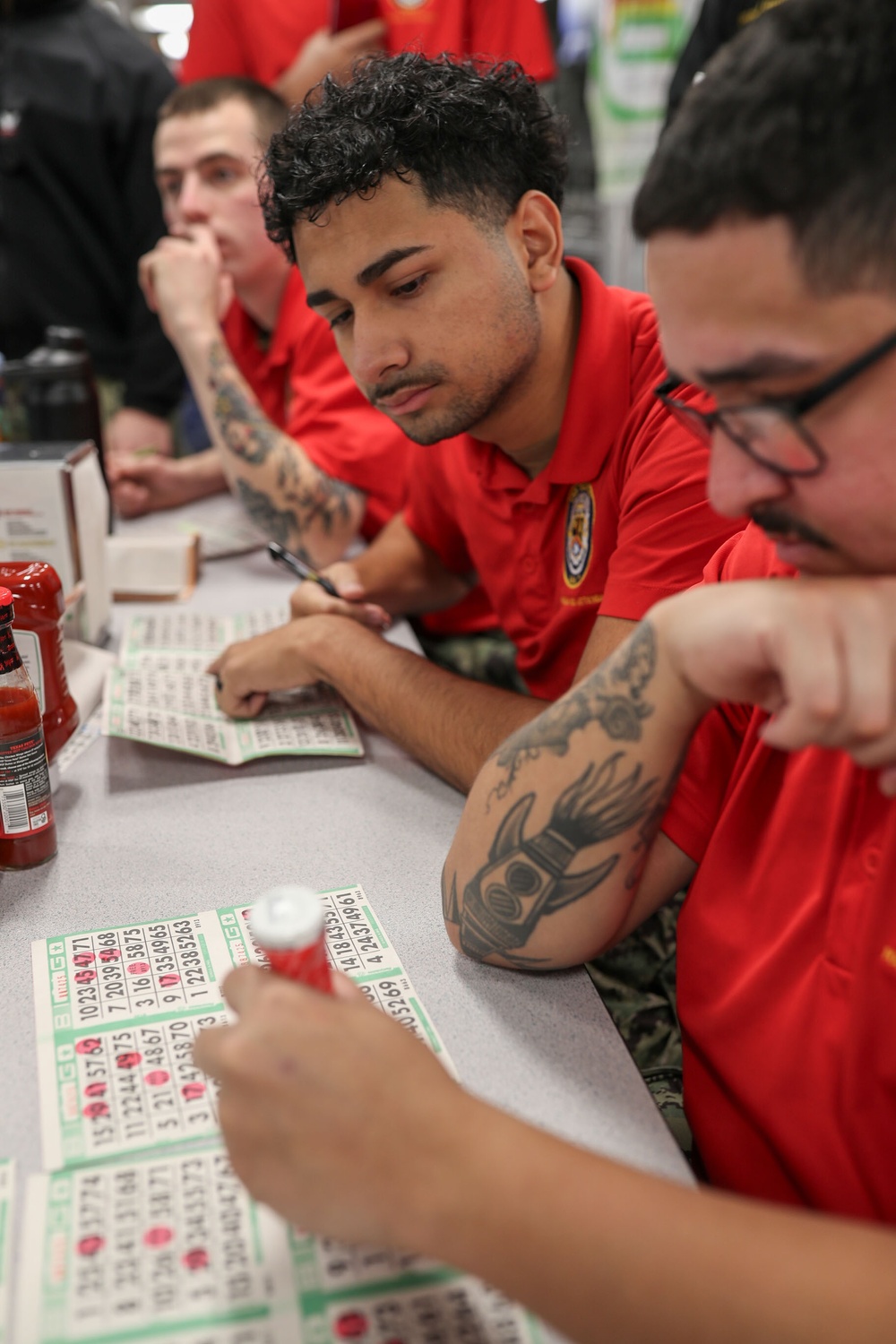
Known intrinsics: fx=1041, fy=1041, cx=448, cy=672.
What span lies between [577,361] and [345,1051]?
923 mm

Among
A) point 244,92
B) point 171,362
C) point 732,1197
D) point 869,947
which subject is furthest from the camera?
point 171,362

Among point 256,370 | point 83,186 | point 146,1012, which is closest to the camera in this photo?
point 146,1012

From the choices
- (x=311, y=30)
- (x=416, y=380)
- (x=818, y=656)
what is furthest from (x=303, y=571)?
(x=311, y=30)

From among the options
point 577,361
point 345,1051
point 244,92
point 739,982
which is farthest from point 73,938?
point 244,92

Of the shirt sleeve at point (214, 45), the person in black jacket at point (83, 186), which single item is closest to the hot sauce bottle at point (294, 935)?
the person in black jacket at point (83, 186)

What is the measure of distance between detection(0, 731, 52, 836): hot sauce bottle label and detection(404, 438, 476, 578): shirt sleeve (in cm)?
77

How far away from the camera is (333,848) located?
1.02m

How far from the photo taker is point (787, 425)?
636 millimetres

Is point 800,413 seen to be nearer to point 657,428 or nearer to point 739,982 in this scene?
point 739,982

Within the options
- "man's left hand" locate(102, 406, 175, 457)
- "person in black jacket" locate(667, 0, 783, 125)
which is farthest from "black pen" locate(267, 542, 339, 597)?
"person in black jacket" locate(667, 0, 783, 125)

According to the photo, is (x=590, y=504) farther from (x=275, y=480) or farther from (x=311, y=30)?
(x=311, y=30)

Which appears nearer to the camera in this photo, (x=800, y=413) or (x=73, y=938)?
(x=800, y=413)

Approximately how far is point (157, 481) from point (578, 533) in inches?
44.6

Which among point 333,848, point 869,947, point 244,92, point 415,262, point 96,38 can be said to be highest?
point 96,38
